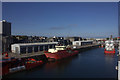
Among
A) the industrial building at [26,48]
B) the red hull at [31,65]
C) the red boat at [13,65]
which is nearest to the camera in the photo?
the red boat at [13,65]

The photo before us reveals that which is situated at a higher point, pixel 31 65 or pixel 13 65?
pixel 13 65

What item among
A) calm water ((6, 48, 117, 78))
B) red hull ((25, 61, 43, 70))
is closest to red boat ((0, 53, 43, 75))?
red hull ((25, 61, 43, 70))

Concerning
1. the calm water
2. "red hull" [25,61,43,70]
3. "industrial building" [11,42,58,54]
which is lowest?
the calm water

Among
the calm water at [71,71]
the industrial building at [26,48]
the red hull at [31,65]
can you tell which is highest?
the industrial building at [26,48]

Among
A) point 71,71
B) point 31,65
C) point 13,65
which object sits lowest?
point 71,71

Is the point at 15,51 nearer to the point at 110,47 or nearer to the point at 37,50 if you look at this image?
the point at 37,50

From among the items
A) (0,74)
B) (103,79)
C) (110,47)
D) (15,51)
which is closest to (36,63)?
(0,74)

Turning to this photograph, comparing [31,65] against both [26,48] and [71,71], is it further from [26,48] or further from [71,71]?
[26,48]

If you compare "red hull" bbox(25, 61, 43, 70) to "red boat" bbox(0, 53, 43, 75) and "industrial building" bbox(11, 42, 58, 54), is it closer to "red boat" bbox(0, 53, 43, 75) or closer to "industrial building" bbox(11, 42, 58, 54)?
"red boat" bbox(0, 53, 43, 75)

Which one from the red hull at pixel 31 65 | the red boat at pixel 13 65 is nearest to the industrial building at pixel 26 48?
the red boat at pixel 13 65

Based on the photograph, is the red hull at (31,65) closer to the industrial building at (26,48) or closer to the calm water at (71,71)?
the calm water at (71,71)

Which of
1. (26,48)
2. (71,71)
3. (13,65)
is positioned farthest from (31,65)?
(26,48)

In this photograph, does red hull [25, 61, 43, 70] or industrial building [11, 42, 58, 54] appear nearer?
red hull [25, 61, 43, 70]

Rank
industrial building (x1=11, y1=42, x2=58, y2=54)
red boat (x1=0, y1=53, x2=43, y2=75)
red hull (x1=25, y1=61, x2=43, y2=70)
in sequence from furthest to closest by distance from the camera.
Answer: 1. industrial building (x1=11, y1=42, x2=58, y2=54)
2. red hull (x1=25, y1=61, x2=43, y2=70)
3. red boat (x1=0, y1=53, x2=43, y2=75)
